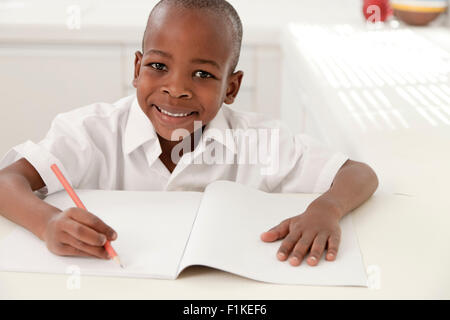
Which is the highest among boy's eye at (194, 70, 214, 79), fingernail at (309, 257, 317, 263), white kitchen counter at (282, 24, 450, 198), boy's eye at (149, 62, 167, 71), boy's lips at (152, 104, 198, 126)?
boy's eye at (149, 62, 167, 71)

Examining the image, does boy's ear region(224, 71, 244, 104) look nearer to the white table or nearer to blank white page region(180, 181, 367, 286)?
blank white page region(180, 181, 367, 286)

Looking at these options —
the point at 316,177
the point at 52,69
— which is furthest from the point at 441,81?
the point at 52,69

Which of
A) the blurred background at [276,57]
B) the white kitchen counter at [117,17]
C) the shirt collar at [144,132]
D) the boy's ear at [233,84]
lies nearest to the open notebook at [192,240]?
the shirt collar at [144,132]

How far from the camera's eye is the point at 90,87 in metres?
2.18

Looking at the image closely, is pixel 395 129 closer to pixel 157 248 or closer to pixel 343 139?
pixel 343 139

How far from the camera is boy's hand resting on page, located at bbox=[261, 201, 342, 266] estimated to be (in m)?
0.73

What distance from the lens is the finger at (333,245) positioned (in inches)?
28.6

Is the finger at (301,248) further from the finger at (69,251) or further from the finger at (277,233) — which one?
the finger at (69,251)

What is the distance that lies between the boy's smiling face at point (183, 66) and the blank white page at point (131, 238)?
0.20m

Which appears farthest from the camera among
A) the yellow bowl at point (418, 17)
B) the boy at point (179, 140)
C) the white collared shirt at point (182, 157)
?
the yellow bowl at point (418, 17)

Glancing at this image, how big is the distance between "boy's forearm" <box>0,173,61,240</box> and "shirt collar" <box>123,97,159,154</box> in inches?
9.3

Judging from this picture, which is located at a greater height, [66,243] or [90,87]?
[66,243]

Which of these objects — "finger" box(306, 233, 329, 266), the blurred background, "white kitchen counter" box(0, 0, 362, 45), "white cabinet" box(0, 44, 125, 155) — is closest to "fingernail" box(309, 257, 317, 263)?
"finger" box(306, 233, 329, 266)
